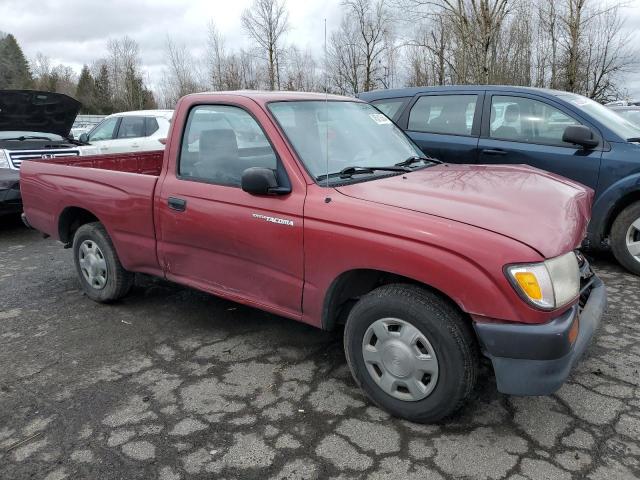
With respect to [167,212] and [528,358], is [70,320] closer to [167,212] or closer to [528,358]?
[167,212]

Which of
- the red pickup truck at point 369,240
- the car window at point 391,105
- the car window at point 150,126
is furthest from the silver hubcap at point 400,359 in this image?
the car window at point 150,126

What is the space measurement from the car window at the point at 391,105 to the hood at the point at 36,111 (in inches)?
170

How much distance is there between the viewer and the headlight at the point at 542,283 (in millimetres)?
2418

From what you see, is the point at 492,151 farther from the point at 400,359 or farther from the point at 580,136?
the point at 400,359

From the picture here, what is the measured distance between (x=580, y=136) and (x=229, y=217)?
3.48 meters

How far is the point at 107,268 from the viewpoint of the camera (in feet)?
14.7

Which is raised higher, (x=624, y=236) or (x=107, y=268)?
(x=624, y=236)

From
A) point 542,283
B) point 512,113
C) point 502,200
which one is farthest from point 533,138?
point 542,283

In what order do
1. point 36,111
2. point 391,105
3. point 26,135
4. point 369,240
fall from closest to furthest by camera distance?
point 369,240
point 391,105
point 36,111
point 26,135

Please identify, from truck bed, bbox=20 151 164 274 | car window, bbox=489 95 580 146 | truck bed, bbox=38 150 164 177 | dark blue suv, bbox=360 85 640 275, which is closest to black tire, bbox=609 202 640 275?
dark blue suv, bbox=360 85 640 275

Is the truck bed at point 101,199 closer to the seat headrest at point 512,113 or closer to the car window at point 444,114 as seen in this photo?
the car window at point 444,114

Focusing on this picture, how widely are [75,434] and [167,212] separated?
5.08 feet

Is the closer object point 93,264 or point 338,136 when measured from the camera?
point 338,136

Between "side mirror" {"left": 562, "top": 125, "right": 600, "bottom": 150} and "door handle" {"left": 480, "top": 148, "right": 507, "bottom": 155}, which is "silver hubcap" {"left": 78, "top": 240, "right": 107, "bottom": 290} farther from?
"side mirror" {"left": 562, "top": 125, "right": 600, "bottom": 150}
